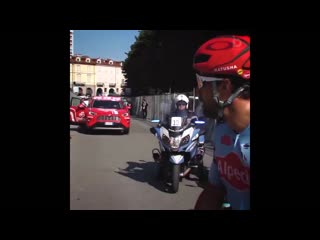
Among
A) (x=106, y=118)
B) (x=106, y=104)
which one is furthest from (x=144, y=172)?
(x=106, y=104)

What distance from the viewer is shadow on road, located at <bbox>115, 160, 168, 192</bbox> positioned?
6.85 m

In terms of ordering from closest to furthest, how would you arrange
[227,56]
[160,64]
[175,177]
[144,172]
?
[227,56]
[175,177]
[144,172]
[160,64]

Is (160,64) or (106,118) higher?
(160,64)

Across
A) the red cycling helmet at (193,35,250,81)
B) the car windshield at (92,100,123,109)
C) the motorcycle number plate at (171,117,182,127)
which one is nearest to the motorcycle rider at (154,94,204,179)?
the motorcycle number plate at (171,117,182,127)

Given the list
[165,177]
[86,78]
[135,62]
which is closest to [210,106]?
[165,177]

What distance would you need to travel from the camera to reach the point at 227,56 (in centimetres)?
198

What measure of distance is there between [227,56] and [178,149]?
4503 millimetres

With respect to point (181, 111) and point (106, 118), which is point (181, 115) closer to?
point (181, 111)

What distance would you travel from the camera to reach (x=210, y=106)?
216 cm

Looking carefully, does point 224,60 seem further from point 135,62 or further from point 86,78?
point 135,62

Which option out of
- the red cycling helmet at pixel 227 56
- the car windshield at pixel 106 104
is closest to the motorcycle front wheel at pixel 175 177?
the red cycling helmet at pixel 227 56

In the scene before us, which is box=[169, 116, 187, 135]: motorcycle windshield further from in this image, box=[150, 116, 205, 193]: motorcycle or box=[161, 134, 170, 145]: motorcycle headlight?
box=[161, 134, 170, 145]: motorcycle headlight

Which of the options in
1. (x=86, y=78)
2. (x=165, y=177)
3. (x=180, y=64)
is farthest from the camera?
(x=86, y=78)
